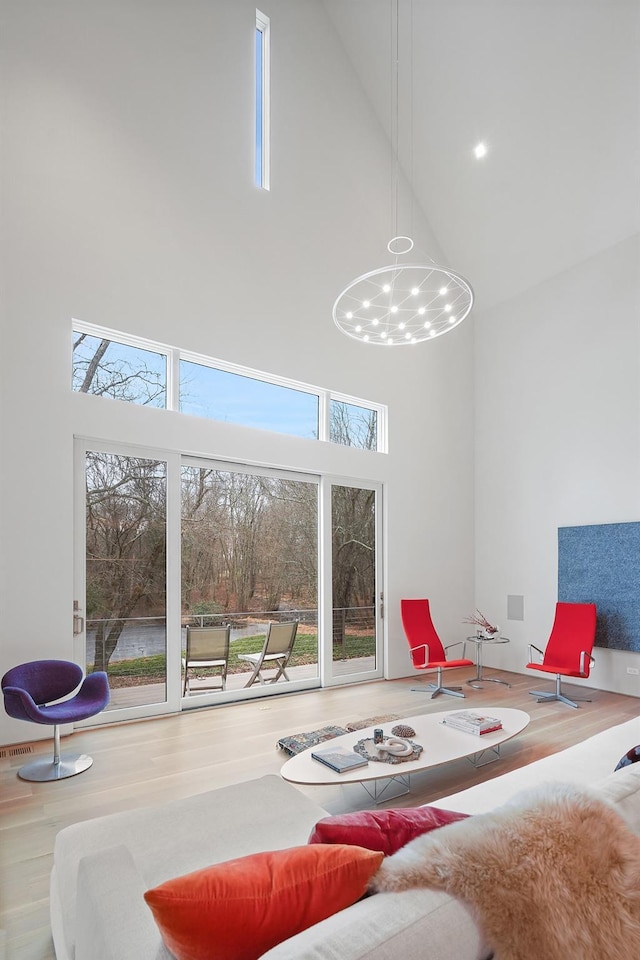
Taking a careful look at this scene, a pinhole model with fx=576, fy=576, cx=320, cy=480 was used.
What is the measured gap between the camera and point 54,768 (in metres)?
3.72

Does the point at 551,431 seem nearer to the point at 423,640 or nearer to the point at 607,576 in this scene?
the point at 607,576

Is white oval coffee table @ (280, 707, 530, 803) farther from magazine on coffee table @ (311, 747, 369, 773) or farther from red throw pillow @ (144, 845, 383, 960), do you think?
red throw pillow @ (144, 845, 383, 960)

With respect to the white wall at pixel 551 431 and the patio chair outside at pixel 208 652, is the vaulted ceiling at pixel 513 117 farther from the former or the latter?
the patio chair outside at pixel 208 652

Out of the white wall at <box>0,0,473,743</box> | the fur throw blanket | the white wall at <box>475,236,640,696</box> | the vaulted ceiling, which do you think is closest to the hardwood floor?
the white wall at <box>0,0,473,743</box>

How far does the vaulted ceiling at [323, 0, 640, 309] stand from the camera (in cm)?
541

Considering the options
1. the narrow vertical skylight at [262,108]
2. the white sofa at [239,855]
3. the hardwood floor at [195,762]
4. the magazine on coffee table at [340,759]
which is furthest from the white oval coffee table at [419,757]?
the narrow vertical skylight at [262,108]

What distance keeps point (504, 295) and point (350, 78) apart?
125 inches

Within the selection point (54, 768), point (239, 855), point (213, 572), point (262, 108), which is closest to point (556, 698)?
point (213, 572)

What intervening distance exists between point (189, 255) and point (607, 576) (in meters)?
5.34

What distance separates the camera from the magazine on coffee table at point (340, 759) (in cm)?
290

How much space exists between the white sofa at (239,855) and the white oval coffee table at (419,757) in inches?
21.3

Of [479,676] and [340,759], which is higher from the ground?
[340,759]

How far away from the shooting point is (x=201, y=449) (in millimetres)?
5305

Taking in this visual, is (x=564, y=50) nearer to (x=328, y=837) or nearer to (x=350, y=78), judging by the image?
(x=350, y=78)
